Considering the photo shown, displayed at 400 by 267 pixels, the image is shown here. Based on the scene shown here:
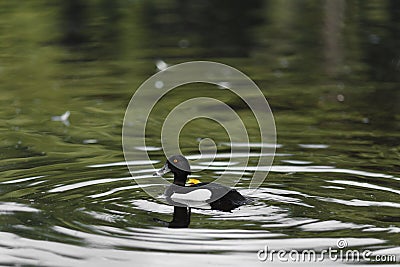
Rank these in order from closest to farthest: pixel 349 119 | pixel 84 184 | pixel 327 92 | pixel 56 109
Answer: pixel 84 184 < pixel 349 119 < pixel 56 109 < pixel 327 92

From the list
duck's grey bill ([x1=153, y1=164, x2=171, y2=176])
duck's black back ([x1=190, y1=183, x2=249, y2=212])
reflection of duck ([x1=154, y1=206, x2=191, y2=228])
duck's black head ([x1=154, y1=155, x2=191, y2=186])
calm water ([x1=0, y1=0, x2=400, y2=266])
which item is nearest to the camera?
calm water ([x1=0, y1=0, x2=400, y2=266])

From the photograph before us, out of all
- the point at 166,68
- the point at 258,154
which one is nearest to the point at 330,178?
the point at 258,154

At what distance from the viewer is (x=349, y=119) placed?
11.8 m

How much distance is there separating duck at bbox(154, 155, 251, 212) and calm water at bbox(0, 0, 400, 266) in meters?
0.16

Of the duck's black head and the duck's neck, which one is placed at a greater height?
the duck's black head

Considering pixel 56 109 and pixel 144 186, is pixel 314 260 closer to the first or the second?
pixel 144 186

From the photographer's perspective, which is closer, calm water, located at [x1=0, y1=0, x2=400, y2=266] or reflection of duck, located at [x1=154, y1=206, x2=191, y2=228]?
calm water, located at [x1=0, y1=0, x2=400, y2=266]

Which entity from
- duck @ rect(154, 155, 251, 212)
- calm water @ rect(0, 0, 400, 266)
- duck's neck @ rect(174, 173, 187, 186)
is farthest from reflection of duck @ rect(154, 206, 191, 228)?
duck's neck @ rect(174, 173, 187, 186)

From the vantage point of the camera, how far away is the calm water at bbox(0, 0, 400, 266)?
6793mm

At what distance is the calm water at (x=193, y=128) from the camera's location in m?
6.79

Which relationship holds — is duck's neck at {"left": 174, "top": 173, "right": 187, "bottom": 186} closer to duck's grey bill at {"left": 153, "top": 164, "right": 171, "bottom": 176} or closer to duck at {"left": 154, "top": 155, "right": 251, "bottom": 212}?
duck at {"left": 154, "top": 155, "right": 251, "bottom": 212}

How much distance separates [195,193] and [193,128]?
360cm

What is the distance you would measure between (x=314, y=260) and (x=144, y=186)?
2657 mm

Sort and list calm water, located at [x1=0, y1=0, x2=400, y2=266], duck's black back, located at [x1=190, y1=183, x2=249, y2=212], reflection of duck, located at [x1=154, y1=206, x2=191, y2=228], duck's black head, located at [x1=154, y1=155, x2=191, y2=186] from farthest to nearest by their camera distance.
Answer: duck's black head, located at [x1=154, y1=155, x2=191, y2=186] → duck's black back, located at [x1=190, y1=183, x2=249, y2=212] → reflection of duck, located at [x1=154, y1=206, x2=191, y2=228] → calm water, located at [x1=0, y1=0, x2=400, y2=266]
